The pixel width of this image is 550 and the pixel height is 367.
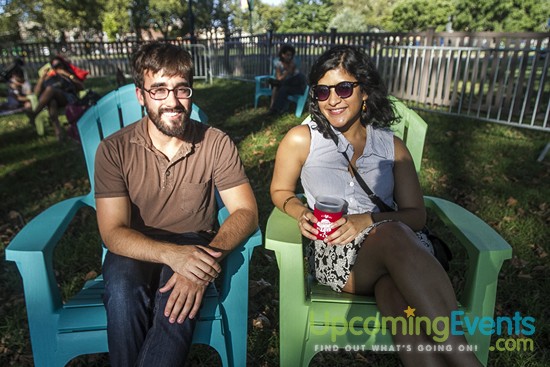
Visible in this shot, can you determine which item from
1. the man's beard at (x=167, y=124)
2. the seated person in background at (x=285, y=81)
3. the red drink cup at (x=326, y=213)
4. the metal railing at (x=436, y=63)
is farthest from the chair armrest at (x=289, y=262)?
the seated person in background at (x=285, y=81)

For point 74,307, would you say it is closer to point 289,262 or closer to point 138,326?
point 138,326

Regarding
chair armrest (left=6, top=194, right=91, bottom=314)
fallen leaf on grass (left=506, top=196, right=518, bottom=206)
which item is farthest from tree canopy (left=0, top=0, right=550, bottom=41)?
chair armrest (left=6, top=194, right=91, bottom=314)

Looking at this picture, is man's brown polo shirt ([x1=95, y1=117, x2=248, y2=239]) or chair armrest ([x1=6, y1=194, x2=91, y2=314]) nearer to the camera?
chair armrest ([x1=6, y1=194, x2=91, y2=314])

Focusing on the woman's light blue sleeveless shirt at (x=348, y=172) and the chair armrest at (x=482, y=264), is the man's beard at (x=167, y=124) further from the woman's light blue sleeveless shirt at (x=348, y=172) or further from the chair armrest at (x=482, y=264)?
the chair armrest at (x=482, y=264)

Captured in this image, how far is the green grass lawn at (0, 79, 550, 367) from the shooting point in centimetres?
246

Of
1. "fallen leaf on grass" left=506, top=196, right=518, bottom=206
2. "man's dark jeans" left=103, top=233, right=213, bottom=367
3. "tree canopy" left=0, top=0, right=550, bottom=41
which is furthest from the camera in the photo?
"tree canopy" left=0, top=0, right=550, bottom=41

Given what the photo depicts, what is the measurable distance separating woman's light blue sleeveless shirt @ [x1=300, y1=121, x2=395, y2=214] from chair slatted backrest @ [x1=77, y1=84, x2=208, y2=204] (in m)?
0.95

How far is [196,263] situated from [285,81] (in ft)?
20.3

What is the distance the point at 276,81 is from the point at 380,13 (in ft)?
261

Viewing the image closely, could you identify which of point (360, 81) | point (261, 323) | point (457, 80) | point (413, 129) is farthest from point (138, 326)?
point (457, 80)

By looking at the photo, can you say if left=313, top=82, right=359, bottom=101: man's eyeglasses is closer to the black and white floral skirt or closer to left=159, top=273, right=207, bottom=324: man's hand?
the black and white floral skirt

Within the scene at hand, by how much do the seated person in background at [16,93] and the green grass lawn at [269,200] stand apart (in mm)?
468

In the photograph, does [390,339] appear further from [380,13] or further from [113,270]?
[380,13]

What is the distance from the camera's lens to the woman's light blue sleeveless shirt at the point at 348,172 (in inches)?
87.0
